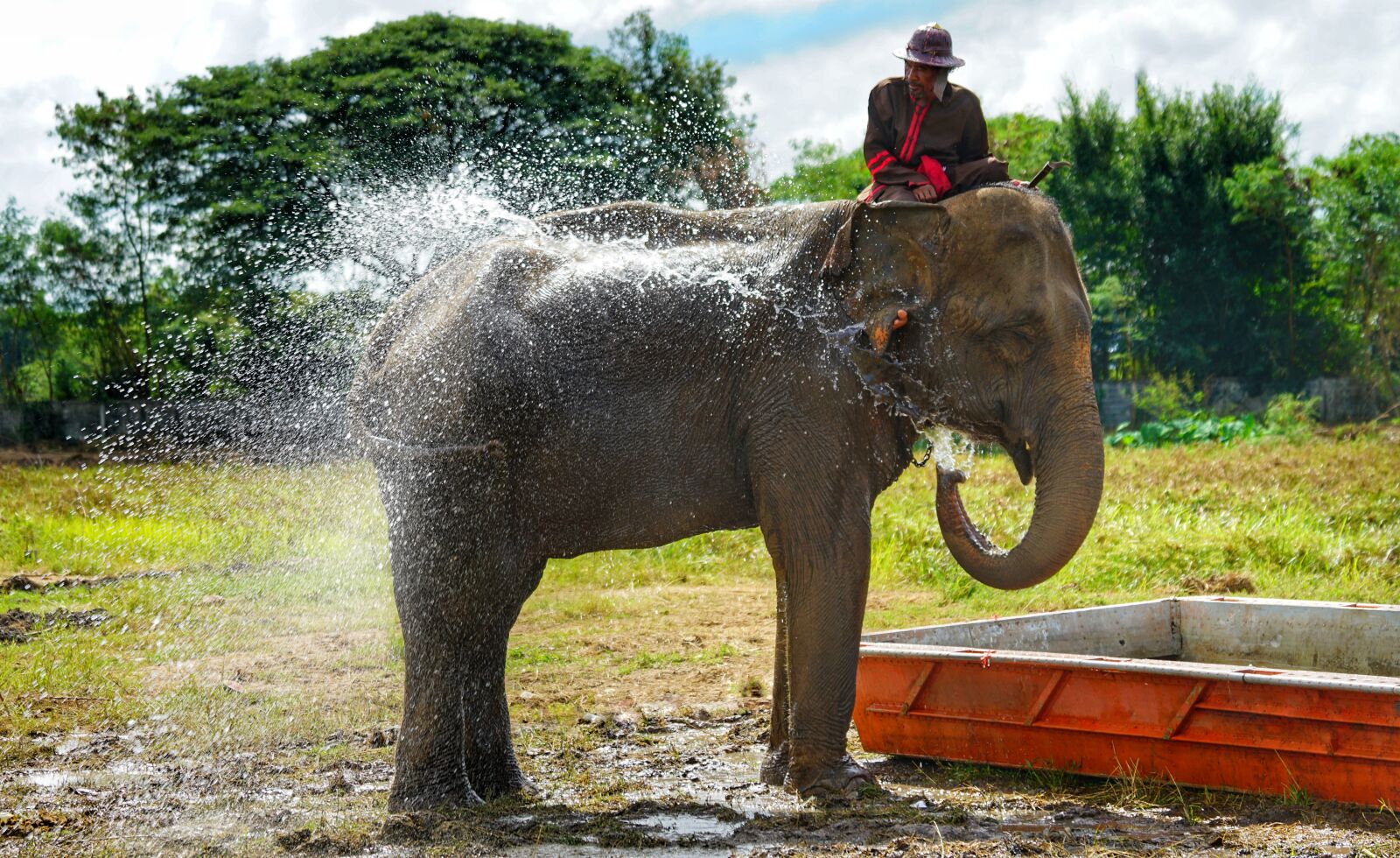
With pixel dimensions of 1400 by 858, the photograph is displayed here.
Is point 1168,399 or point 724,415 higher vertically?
point 1168,399

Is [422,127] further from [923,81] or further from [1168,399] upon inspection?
[923,81]

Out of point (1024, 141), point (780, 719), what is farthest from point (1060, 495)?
point (1024, 141)

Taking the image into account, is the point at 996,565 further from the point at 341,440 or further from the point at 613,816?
the point at 341,440

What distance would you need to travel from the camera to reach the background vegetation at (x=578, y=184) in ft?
72.3

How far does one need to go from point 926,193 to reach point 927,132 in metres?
0.28

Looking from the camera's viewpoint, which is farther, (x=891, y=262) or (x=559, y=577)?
(x=559, y=577)

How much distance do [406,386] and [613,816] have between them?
1823 mm

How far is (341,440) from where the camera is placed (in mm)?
6109

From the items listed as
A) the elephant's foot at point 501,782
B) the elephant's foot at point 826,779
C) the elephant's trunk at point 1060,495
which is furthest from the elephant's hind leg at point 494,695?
the elephant's trunk at point 1060,495

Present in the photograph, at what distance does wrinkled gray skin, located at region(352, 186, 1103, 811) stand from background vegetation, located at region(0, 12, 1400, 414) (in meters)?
13.0

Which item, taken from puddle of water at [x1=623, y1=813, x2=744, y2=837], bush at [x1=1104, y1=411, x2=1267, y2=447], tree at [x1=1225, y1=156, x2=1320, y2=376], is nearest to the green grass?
puddle of water at [x1=623, y1=813, x2=744, y2=837]

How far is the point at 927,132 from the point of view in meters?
5.68

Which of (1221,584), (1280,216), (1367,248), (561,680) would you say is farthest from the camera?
(1280,216)

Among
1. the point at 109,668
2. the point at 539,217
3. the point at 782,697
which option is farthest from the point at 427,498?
the point at 109,668
